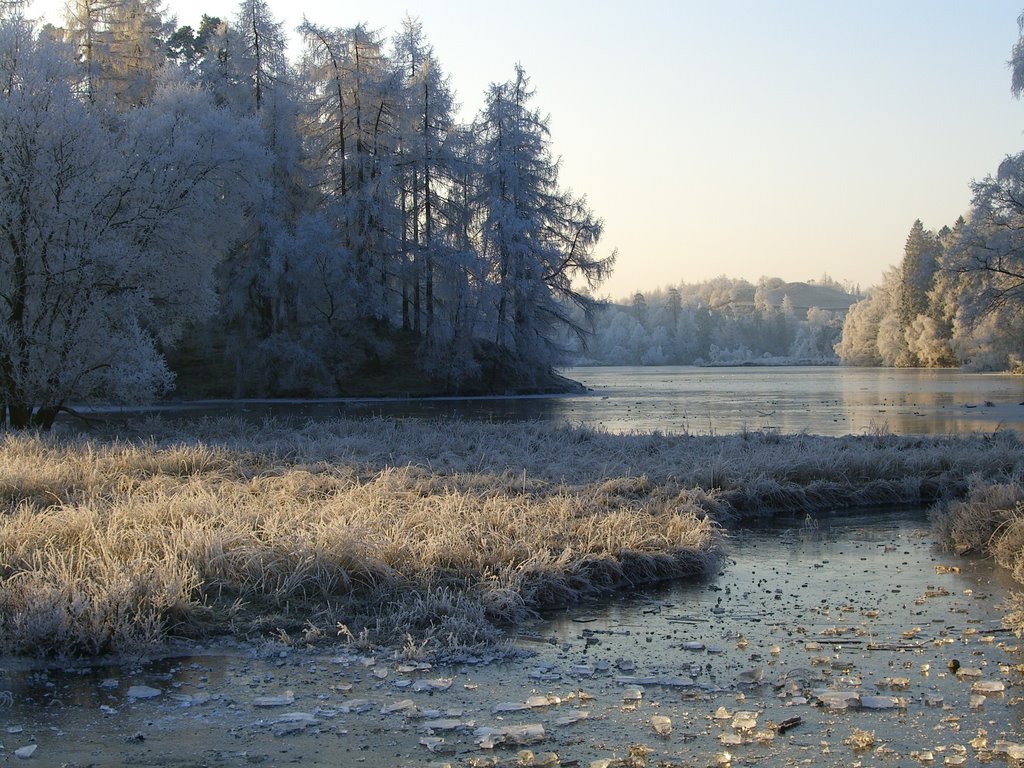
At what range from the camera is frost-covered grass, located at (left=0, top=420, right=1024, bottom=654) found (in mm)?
7703

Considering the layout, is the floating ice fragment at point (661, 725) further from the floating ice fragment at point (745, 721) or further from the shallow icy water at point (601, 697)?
the floating ice fragment at point (745, 721)

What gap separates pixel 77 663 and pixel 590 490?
297 inches

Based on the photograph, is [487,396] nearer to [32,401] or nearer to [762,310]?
[32,401]

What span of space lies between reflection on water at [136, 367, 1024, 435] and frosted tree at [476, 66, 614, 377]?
397cm

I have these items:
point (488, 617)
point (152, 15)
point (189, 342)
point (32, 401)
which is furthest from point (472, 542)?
point (152, 15)

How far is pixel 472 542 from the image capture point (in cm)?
970

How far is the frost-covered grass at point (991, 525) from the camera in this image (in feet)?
33.8

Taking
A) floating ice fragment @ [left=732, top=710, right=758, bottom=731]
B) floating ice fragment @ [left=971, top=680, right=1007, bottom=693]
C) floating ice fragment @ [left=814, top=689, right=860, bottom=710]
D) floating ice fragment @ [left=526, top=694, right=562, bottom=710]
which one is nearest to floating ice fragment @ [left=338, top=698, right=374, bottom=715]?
floating ice fragment @ [left=526, top=694, right=562, bottom=710]

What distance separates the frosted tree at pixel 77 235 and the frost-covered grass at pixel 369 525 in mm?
4466

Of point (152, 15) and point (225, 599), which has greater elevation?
point (152, 15)

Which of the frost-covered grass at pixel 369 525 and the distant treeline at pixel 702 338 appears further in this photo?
the distant treeline at pixel 702 338

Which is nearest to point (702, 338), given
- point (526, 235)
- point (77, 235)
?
point (526, 235)

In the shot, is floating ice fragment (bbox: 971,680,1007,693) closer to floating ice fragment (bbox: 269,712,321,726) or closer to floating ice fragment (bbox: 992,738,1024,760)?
floating ice fragment (bbox: 992,738,1024,760)

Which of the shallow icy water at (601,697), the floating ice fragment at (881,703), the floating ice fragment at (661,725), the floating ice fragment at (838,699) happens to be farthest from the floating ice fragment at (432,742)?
the floating ice fragment at (881,703)
